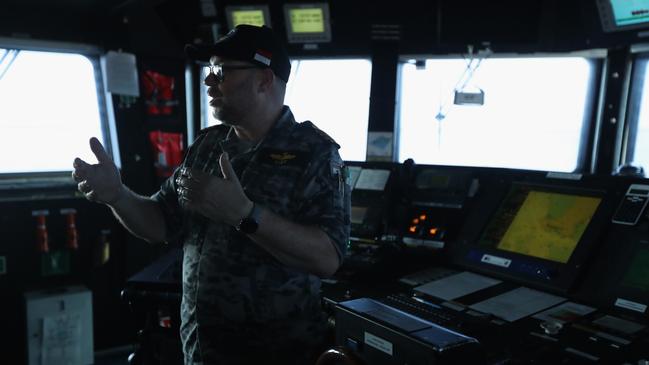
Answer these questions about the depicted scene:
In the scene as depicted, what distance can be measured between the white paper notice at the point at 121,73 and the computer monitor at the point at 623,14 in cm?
264

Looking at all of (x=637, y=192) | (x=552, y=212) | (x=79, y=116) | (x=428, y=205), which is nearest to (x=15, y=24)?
(x=79, y=116)

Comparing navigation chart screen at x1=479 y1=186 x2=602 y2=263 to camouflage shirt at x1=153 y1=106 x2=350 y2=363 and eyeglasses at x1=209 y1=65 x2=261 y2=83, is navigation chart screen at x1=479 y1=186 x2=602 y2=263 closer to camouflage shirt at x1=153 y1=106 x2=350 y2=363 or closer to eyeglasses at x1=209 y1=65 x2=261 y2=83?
camouflage shirt at x1=153 y1=106 x2=350 y2=363

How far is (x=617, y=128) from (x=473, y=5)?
0.93 metres

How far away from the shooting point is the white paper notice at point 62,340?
2875 mm

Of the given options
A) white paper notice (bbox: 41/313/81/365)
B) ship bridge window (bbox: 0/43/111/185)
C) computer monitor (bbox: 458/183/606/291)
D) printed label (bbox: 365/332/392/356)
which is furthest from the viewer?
ship bridge window (bbox: 0/43/111/185)

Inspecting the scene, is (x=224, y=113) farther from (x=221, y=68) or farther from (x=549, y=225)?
(x=549, y=225)

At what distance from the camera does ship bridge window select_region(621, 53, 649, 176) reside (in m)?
2.38

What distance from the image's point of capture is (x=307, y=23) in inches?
119

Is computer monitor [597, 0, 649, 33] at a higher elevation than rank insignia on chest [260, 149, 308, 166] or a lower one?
higher

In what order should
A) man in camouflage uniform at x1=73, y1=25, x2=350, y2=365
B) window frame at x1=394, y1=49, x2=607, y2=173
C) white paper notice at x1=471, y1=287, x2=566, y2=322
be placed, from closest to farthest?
man in camouflage uniform at x1=73, y1=25, x2=350, y2=365 → white paper notice at x1=471, y1=287, x2=566, y2=322 → window frame at x1=394, y1=49, x2=607, y2=173

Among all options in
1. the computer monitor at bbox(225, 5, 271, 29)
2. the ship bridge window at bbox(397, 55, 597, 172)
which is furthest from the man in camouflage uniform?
the computer monitor at bbox(225, 5, 271, 29)

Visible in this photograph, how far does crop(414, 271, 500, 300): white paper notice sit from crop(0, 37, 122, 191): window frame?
2321 millimetres

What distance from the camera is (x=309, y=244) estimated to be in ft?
4.15

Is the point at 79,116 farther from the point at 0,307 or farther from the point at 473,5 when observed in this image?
the point at 473,5
